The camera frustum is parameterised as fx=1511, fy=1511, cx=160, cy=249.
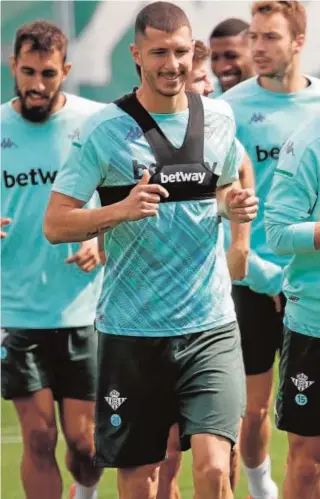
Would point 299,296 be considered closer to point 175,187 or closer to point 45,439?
point 175,187

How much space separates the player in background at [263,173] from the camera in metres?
7.82

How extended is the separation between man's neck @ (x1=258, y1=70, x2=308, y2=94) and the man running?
1.91 m

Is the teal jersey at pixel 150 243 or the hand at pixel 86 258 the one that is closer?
the teal jersey at pixel 150 243

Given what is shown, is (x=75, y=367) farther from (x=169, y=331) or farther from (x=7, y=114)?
(x=169, y=331)

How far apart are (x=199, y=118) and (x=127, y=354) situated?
39.7 inches

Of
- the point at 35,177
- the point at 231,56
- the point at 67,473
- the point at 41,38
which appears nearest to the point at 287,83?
the point at 231,56

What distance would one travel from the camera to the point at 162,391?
6.12 m

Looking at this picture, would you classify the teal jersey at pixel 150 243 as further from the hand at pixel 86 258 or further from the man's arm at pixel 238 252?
the hand at pixel 86 258

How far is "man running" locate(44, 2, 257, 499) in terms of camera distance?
6.05 meters

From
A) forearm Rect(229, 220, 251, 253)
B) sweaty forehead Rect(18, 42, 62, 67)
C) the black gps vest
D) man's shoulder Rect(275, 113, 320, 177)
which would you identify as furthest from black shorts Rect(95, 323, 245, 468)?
sweaty forehead Rect(18, 42, 62, 67)

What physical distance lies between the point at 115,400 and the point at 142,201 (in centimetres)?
91

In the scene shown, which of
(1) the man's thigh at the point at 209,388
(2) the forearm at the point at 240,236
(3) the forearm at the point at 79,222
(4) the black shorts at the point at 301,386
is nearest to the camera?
(3) the forearm at the point at 79,222

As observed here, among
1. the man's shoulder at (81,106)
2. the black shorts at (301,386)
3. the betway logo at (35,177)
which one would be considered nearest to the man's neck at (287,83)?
the man's shoulder at (81,106)

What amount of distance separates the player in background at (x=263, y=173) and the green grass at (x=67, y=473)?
0.42m
